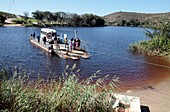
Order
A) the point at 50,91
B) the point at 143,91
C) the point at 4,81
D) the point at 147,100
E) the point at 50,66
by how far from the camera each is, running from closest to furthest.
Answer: the point at 4,81
the point at 50,91
the point at 147,100
the point at 143,91
the point at 50,66

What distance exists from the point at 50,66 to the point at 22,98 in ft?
53.5

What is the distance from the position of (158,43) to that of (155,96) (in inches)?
666

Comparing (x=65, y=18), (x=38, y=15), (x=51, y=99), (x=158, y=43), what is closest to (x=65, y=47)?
(x=158, y=43)

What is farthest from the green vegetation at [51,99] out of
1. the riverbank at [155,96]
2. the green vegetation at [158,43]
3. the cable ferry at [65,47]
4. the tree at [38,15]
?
the tree at [38,15]

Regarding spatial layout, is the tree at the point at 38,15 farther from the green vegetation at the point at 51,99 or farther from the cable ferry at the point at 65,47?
the green vegetation at the point at 51,99

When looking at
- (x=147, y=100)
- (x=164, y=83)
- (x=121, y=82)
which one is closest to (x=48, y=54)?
(x=121, y=82)

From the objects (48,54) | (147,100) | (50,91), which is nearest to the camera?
(50,91)

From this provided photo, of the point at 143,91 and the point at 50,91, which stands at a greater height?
the point at 50,91

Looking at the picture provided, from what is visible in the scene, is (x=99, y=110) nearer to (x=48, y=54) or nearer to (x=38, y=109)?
(x=38, y=109)

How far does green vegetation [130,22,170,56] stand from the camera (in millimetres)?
28375

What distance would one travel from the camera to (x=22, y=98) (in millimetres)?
5469

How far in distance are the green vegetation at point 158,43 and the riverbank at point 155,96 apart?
12.3 m

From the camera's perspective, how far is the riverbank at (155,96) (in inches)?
443

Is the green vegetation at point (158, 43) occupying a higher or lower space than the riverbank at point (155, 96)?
higher
